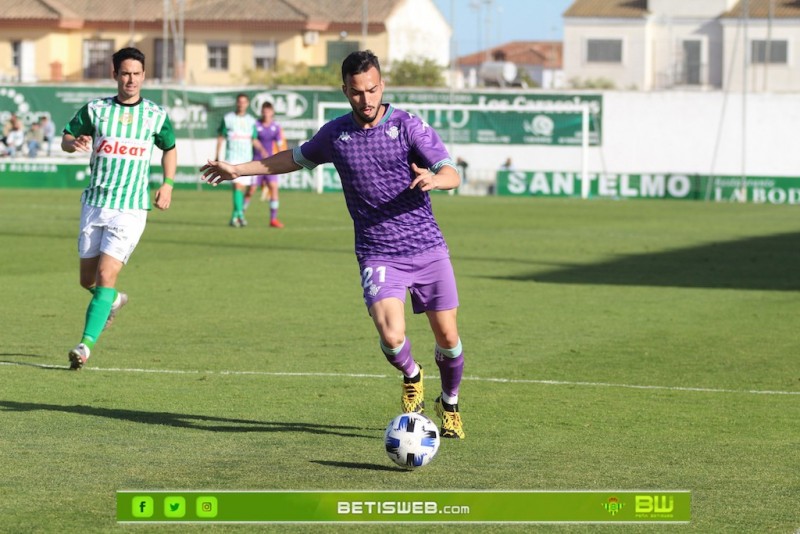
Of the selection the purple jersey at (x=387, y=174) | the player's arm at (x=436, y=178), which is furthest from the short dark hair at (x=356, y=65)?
the player's arm at (x=436, y=178)

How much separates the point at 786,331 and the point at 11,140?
34059mm

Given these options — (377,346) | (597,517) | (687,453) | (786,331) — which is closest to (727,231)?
(786,331)

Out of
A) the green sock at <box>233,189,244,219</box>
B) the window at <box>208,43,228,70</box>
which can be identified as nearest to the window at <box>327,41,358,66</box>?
the window at <box>208,43,228,70</box>

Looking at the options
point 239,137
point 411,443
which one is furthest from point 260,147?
point 411,443

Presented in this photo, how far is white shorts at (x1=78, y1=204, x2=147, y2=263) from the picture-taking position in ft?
37.4

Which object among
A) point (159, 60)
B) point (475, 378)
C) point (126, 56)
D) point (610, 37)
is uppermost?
point (610, 37)

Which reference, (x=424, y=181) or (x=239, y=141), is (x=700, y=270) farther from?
(x=424, y=181)

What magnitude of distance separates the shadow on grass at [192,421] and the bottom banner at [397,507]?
7.52ft

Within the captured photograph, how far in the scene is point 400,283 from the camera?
838 cm

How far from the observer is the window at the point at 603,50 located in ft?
266

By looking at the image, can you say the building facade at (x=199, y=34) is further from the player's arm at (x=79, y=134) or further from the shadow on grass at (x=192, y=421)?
the shadow on grass at (x=192, y=421)

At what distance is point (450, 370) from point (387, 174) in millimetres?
1225

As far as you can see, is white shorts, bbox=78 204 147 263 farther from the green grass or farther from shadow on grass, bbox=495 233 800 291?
shadow on grass, bbox=495 233 800 291

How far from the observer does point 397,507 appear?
6.52m
